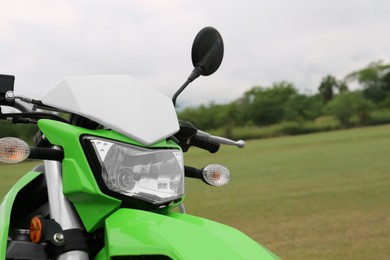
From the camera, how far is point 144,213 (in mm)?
1722

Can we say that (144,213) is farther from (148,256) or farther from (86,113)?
(86,113)

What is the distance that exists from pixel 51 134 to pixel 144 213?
0.41 meters

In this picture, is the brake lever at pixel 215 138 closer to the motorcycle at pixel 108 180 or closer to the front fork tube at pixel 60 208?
the motorcycle at pixel 108 180

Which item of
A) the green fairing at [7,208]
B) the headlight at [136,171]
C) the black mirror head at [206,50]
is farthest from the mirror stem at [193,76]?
the green fairing at [7,208]

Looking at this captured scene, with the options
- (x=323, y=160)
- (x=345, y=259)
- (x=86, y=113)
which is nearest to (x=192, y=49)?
(x=86, y=113)

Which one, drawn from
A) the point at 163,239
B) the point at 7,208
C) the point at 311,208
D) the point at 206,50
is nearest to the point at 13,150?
the point at 7,208

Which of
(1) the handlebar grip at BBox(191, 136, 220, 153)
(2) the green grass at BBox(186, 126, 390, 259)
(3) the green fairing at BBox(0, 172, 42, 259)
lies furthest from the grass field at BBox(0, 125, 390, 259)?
(3) the green fairing at BBox(0, 172, 42, 259)

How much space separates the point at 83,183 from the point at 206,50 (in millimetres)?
883

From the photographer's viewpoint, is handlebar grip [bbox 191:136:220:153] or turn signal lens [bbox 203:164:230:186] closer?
turn signal lens [bbox 203:164:230:186]

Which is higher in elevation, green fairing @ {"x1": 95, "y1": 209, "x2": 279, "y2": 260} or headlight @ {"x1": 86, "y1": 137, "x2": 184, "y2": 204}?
headlight @ {"x1": 86, "y1": 137, "x2": 184, "y2": 204}

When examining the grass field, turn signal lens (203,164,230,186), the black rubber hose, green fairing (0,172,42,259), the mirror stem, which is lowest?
the grass field

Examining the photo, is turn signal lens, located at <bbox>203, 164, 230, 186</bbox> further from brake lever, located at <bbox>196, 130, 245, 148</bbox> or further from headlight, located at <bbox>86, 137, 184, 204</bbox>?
headlight, located at <bbox>86, 137, 184, 204</bbox>

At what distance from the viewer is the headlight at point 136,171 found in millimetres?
1782

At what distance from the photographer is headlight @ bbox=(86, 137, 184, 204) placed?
5.85 ft
